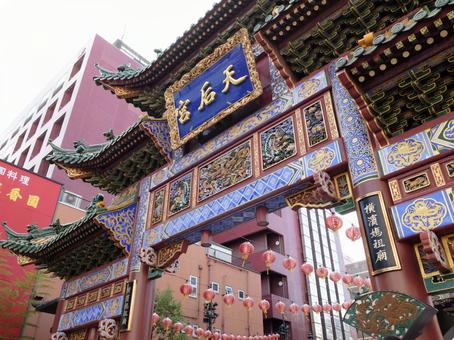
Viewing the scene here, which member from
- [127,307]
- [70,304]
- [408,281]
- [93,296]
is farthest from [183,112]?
[70,304]

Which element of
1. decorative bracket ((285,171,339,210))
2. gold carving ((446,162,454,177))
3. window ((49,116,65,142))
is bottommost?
gold carving ((446,162,454,177))

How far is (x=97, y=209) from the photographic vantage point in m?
8.84

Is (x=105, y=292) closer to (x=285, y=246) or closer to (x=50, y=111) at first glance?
(x=285, y=246)

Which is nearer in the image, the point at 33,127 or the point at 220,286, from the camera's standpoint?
the point at 220,286

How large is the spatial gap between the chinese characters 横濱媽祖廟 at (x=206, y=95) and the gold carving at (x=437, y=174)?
14.8 ft

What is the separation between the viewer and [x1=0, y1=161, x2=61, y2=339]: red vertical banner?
14.6m

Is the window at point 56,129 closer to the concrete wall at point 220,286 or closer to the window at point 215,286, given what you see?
the concrete wall at point 220,286

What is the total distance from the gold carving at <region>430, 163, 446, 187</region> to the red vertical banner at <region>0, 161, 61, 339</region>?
51.4 feet

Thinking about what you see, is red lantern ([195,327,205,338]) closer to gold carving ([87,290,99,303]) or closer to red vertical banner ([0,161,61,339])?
red vertical banner ([0,161,61,339])

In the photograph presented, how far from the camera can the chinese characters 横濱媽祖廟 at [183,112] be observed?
838 cm

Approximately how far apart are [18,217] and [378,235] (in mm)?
17397

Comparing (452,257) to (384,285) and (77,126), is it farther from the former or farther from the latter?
(77,126)

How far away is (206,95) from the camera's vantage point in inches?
317

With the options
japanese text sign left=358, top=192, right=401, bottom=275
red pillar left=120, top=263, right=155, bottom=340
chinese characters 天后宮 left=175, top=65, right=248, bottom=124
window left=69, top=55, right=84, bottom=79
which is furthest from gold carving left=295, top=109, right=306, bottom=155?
window left=69, top=55, right=84, bottom=79
